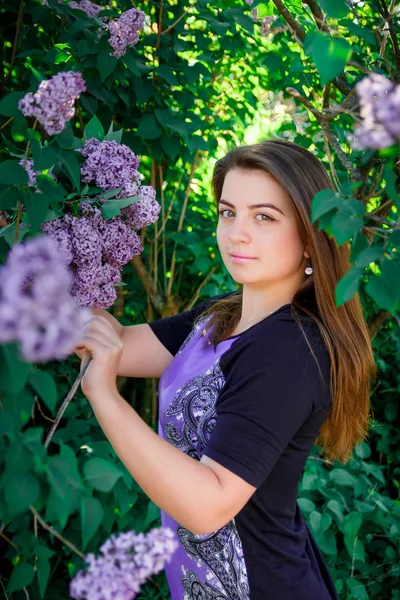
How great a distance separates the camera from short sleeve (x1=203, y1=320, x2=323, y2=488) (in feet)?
4.37

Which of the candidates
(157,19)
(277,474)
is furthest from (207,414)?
(157,19)

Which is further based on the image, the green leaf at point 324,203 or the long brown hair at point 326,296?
the long brown hair at point 326,296

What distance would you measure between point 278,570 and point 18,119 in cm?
106

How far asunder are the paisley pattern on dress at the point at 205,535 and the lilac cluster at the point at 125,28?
0.88 metres

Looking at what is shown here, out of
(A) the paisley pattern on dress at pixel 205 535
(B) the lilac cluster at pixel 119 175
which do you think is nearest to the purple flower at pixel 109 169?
(B) the lilac cluster at pixel 119 175

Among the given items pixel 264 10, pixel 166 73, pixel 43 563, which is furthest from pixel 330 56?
pixel 166 73

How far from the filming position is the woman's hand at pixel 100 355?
1.20 metres

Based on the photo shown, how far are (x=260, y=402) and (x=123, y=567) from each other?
1.98ft

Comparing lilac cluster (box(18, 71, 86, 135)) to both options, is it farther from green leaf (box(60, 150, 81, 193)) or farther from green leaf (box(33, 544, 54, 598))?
green leaf (box(33, 544, 54, 598))

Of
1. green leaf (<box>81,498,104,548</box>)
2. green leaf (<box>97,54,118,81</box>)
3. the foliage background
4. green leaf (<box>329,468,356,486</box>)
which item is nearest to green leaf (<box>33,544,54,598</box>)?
the foliage background

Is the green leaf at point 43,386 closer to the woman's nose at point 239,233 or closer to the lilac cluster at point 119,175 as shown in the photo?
the lilac cluster at point 119,175

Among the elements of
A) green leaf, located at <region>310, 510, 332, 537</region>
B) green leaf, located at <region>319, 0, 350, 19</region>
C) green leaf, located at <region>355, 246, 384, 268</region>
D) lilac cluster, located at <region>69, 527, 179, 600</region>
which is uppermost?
green leaf, located at <region>319, 0, 350, 19</region>

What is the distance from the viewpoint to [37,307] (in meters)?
0.68

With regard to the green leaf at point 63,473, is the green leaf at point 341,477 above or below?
below
